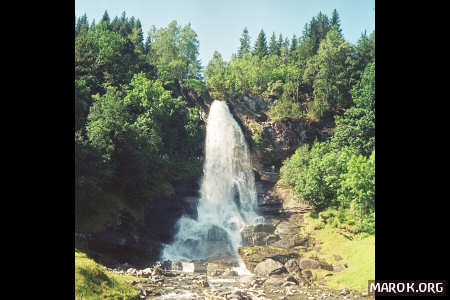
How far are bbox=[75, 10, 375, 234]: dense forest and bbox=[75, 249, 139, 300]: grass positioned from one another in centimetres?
678

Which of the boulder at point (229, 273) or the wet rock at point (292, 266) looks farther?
the boulder at point (229, 273)

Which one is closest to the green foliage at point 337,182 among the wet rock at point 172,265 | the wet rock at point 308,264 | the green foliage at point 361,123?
the green foliage at point 361,123

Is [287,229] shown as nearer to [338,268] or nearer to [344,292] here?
[338,268]

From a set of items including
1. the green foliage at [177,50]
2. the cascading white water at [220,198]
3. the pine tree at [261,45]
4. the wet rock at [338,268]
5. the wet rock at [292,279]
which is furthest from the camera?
the pine tree at [261,45]

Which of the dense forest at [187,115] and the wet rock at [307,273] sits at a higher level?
the dense forest at [187,115]

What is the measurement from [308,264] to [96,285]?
1112 cm

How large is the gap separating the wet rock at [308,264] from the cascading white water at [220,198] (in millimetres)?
5182

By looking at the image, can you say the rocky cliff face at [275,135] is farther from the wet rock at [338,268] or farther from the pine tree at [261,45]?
the pine tree at [261,45]

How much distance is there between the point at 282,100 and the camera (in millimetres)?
34750

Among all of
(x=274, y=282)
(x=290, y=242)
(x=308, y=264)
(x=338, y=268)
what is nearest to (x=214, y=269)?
(x=274, y=282)

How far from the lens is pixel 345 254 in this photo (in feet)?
59.2

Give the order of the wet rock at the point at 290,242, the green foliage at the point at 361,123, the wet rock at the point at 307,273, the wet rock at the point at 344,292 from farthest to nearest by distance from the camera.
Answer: the green foliage at the point at 361,123, the wet rock at the point at 290,242, the wet rock at the point at 307,273, the wet rock at the point at 344,292

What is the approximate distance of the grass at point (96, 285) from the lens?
953 centimetres

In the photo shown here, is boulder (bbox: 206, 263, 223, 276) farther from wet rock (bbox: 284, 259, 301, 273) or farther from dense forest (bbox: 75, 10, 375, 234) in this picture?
dense forest (bbox: 75, 10, 375, 234)
